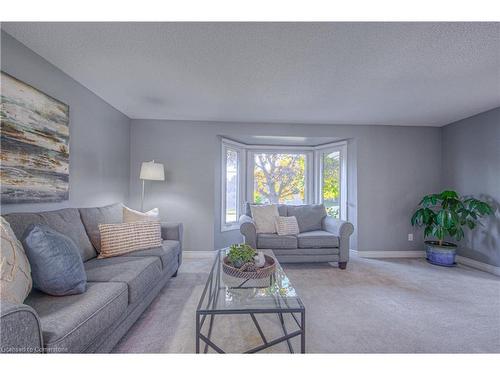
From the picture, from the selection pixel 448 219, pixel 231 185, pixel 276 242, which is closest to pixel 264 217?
pixel 276 242

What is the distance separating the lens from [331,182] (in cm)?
432

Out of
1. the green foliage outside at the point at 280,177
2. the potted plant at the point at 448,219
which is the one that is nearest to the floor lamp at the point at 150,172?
the green foliage outside at the point at 280,177

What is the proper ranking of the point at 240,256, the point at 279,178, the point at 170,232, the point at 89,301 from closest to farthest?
the point at 89,301 → the point at 240,256 → the point at 170,232 → the point at 279,178

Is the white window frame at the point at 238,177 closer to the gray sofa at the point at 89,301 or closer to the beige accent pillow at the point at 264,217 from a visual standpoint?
the beige accent pillow at the point at 264,217

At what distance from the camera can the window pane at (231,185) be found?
4.17 meters

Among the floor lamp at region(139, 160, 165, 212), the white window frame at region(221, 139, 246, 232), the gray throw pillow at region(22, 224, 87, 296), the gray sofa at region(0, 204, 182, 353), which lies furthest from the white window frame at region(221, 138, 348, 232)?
the gray throw pillow at region(22, 224, 87, 296)

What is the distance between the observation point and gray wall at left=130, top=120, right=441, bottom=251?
3619 mm

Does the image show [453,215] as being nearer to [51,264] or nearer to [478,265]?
[478,265]

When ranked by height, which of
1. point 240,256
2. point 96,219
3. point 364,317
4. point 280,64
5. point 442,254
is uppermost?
point 280,64

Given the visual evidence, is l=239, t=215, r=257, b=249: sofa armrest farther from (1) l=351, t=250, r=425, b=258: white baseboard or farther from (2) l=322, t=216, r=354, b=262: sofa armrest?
(1) l=351, t=250, r=425, b=258: white baseboard

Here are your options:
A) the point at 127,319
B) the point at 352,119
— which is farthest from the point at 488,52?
the point at 127,319

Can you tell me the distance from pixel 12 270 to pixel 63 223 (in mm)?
830

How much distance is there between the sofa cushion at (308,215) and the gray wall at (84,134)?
2.73m

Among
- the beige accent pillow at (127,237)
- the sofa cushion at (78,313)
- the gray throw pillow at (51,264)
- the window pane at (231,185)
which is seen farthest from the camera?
the window pane at (231,185)
